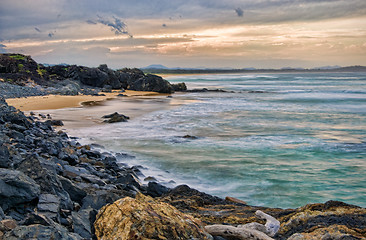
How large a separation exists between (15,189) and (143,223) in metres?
1.80

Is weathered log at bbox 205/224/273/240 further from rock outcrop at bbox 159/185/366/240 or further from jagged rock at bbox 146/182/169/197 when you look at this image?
jagged rock at bbox 146/182/169/197

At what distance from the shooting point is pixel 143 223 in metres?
3.09

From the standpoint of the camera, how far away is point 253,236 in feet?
11.8

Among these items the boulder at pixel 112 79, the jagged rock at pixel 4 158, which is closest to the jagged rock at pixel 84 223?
the jagged rock at pixel 4 158

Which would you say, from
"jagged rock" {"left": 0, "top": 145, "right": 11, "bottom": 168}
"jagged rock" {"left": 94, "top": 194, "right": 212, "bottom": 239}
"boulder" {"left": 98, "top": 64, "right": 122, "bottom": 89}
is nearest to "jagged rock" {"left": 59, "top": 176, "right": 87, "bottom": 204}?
"jagged rock" {"left": 0, "top": 145, "right": 11, "bottom": 168}

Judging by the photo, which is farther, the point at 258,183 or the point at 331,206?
the point at 258,183

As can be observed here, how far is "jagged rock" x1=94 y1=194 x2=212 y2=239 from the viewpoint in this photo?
3.05m

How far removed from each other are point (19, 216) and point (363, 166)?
10349 millimetres

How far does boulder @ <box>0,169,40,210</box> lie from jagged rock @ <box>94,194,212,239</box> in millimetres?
1085

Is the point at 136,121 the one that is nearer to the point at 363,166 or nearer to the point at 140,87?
the point at 363,166

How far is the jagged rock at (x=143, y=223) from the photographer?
305 centimetres

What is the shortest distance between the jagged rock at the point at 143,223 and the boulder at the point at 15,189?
3.56 feet

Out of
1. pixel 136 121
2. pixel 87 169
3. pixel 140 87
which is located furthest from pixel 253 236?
pixel 140 87

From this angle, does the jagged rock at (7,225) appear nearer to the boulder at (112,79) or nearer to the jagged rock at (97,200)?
the jagged rock at (97,200)
